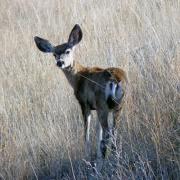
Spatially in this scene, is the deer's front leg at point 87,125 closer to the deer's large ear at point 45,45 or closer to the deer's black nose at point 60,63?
the deer's black nose at point 60,63

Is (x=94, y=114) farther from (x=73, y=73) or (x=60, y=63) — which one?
(x=60, y=63)

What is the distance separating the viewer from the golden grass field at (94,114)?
4.30 meters

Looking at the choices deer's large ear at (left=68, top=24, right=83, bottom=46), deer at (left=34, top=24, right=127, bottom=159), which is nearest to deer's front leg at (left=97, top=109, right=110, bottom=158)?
deer at (left=34, top=24, right=127, bottom=159)

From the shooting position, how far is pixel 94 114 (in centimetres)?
555

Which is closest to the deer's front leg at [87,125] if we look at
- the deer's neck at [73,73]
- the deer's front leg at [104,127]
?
the deer's front leg at [104,127]

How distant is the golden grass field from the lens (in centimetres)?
430

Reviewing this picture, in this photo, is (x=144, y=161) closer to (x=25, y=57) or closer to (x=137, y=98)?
(x=137, y=98)

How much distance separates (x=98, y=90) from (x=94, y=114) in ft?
2.00

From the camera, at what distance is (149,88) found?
5055 mm

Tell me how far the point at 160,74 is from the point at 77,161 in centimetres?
96

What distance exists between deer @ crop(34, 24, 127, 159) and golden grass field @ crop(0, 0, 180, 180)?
0.11 m

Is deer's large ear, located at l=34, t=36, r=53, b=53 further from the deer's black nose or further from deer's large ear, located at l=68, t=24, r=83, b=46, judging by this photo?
the deer's black nose

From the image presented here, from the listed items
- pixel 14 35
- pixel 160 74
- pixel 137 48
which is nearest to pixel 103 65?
pixel 137 48

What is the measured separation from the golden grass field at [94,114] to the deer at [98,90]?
0.37 ft
